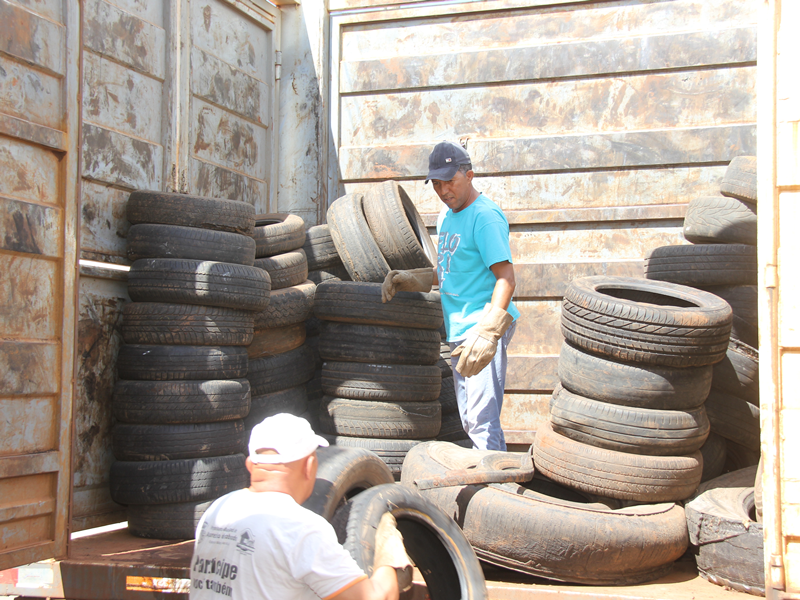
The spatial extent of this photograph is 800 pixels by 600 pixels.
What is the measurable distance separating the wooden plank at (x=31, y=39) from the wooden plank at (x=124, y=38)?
1.23 metres

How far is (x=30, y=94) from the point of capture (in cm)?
318

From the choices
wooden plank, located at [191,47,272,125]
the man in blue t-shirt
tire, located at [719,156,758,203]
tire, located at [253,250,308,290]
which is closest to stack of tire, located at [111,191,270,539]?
tire, located at [253,250,308,290]

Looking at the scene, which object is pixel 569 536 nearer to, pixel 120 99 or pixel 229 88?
pixel 120 99

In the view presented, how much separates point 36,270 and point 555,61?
4248 mm

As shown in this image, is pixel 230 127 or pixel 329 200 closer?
pixel 230 127

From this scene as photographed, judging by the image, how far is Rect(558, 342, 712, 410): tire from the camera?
11.5 feet

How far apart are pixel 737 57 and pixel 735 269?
6.81 feet

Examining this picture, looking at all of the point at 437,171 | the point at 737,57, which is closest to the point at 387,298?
the point at 437,171

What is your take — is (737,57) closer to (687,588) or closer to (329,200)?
(329,200)

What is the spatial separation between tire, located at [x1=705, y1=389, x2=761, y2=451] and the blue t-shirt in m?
1.24

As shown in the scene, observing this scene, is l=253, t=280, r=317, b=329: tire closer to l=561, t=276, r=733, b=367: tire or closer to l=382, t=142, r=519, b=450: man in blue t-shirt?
l=382, t=142, r=519, b=450: man in blue t-shirt

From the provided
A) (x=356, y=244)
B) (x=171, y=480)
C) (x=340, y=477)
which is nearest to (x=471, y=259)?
(x=356, y=244)

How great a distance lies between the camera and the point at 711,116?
18.0 feet

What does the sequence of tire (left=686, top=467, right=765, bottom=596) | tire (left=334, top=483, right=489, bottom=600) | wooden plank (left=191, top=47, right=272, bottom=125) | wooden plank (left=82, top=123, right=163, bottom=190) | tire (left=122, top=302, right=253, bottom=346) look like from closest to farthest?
1. tire (left=334, top=483, right=489, bottom=600)
2. tire (left=686, top=467, right=765, bottom=596)
3. tire (left=122, top=302, right=253, bottom=346)
4. wooden plank (left=82, top=123, right=163, bottom=190)
5. wooden plank (left=191, top=47, right=272, bottom=125)
